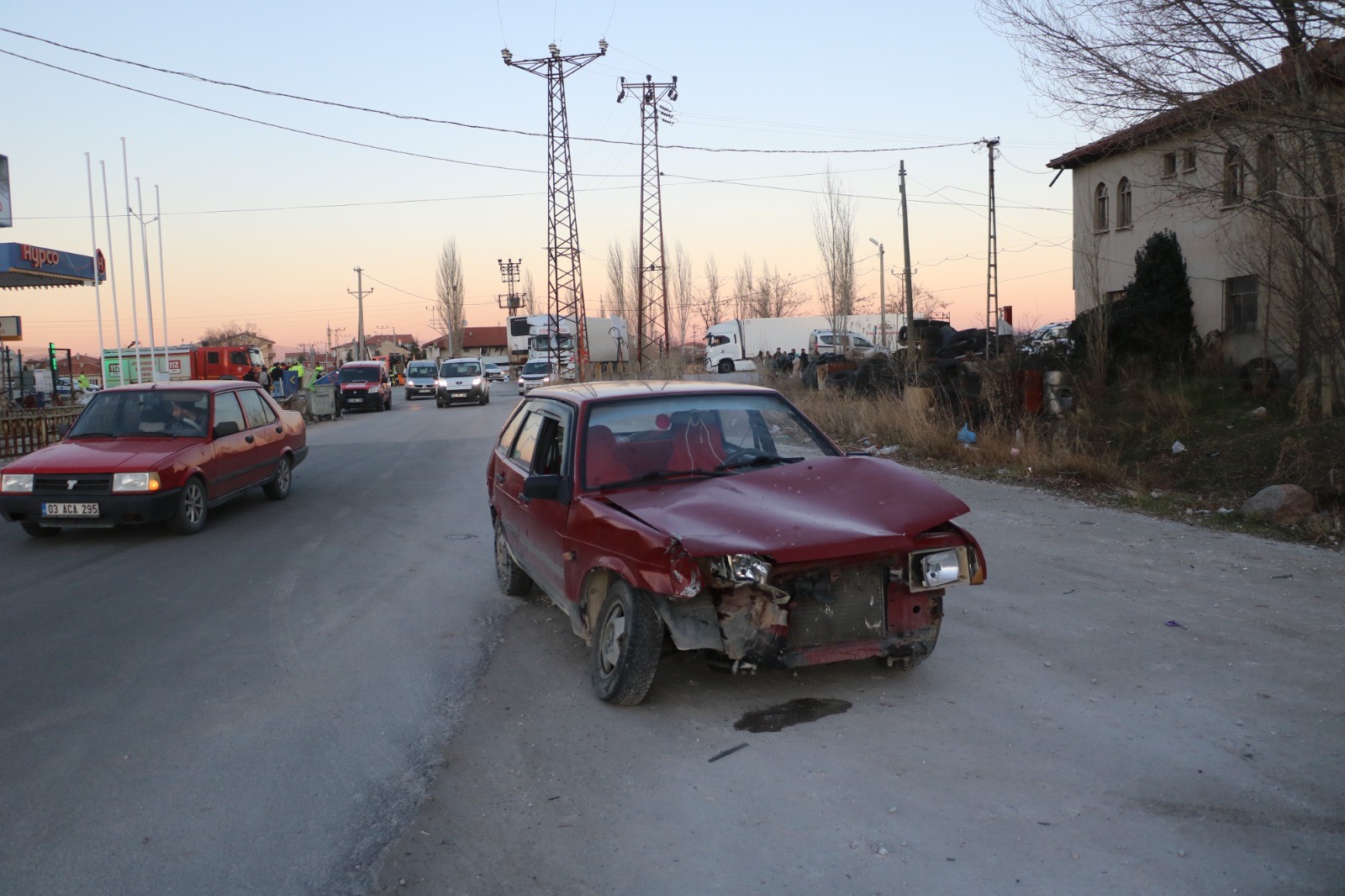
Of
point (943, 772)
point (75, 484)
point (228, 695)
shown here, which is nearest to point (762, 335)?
point (75, 484)

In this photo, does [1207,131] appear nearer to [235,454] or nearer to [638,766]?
[638,766]

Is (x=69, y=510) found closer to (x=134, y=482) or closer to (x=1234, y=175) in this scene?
(x=134, y=482)

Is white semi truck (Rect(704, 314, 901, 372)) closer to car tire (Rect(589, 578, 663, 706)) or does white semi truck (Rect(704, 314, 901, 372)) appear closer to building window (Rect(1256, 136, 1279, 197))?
building window (Rect(1256, 136, 1279, 197))

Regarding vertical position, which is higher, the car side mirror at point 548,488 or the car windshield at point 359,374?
the car windshield at point 359,374

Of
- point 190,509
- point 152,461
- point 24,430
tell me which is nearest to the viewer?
point 152,461

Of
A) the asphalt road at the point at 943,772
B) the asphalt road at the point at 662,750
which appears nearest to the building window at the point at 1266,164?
the asphalt road at the point at 662,750

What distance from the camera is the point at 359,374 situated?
35.8 m

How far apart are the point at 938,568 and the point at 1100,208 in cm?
2494

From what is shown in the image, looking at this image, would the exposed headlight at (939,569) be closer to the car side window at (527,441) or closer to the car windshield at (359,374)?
the car side window at (527,441)

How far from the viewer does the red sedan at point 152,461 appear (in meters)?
9.52

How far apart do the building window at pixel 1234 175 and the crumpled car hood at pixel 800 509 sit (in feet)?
27.3

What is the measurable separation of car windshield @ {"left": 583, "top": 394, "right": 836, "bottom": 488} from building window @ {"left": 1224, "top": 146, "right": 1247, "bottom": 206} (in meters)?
8.05

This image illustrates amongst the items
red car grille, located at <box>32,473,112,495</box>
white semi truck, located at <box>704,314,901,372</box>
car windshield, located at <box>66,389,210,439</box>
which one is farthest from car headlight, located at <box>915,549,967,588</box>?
white semi truck, located at <box>704,314,901,372</box>

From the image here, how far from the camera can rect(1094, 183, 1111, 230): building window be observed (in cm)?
2619
